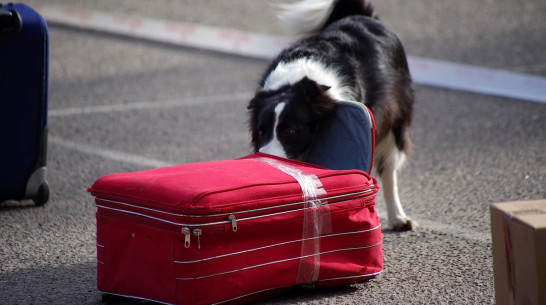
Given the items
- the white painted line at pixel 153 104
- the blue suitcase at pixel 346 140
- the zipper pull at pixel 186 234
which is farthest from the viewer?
the white painted line at pixel 153 104

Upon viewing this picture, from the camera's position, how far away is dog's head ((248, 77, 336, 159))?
11.0 ft

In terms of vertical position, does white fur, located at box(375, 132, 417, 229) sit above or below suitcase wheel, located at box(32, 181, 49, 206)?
above

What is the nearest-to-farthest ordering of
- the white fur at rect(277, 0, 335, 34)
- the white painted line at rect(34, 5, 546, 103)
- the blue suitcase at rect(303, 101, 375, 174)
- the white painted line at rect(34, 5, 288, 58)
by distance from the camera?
the blue suitcase at rect(303, 101, 375, 174) → the white fur at rect(277, 0, 335, 34) → the white painted line at rect(34, 5, 546, 103) → the white painted line at rect(34, 5, 288, 58)

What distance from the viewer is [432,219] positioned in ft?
12.7

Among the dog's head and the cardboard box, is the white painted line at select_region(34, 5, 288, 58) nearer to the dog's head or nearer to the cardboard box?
the dog's head

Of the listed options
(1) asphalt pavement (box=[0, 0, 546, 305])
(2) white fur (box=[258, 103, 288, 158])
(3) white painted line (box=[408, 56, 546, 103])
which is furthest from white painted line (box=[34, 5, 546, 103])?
(2) white fur (box=[258, 103, 288, 158])

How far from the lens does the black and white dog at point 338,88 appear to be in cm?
340

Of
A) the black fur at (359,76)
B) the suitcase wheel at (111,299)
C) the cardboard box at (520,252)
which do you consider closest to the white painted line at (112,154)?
the black fur at (359,76)

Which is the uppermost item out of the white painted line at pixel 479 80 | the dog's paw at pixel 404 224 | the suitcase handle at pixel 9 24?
the suitcase handle at pixel 9 24

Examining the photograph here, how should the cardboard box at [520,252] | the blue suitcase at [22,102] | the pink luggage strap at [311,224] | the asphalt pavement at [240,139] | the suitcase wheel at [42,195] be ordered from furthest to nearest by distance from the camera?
the suitcase wheel at [42,195]
the blue suitcase at [22,102]
the asphalt pavement at [240,139]
the pink luggage strap at [311,224]
the cardboard box at [520,252]

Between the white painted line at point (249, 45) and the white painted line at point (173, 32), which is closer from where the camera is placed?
the white painted line at point (249, 45)

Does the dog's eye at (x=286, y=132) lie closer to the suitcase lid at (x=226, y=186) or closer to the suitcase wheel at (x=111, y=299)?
the suitcase lid at (x=226, y=186)

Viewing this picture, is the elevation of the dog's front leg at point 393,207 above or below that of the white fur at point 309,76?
below

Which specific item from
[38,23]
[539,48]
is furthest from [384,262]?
[539,48]
